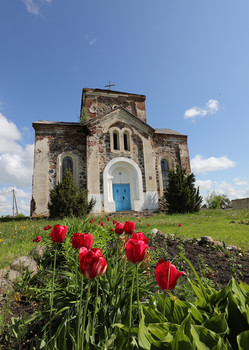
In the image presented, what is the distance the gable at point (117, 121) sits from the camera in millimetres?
14546

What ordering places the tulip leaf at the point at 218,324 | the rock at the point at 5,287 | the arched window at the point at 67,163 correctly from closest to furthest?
the tulip leaf at the point at 218,324, the rock at the point at 5,287, the arched window at the point at 67,163

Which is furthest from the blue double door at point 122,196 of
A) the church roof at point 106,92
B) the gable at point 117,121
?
the church roof at point 106,92

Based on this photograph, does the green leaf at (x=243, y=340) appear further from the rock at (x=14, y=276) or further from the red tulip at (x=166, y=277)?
the rock at (x=14, y=276)

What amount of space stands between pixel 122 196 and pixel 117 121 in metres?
5.63

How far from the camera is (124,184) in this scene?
1500cm

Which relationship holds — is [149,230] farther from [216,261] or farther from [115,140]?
[115,140]

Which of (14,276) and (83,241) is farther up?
(83,241)

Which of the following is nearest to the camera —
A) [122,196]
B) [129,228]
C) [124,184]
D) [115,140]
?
[129,228]

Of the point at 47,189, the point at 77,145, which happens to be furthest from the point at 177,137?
the point at 47,189

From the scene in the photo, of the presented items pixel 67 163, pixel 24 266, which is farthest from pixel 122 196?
pixel 24 266

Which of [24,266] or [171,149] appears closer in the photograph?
[24,266]

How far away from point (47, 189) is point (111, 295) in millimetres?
13194

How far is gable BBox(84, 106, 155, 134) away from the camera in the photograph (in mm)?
14546

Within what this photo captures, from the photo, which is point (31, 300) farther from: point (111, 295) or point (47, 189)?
point (47, 189)
